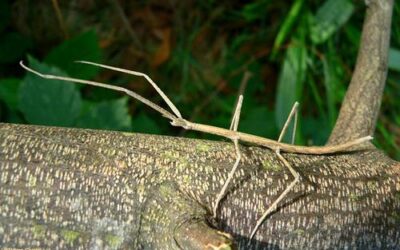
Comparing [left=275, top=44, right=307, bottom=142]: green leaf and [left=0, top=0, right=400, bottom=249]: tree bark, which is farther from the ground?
[left=0, top=0, right=400, bottom=249]: tree bark

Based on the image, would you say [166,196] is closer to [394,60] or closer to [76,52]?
[76,52]

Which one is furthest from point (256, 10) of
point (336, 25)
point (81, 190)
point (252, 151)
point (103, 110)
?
point (81, 190)

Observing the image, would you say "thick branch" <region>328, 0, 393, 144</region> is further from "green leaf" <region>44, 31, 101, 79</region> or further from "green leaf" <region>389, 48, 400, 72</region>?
"green leaf" <region>389, 48, 400, 72</region>

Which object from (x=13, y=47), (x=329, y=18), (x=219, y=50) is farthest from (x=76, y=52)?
(x=329, y=18)

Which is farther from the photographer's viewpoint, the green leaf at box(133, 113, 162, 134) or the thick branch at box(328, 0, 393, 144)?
the green leaf at box(133, 113, 162, 134)

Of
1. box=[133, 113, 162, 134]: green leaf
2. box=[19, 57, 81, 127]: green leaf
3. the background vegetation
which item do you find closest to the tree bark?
box=[19, 57, 81, 127]: green leaf
